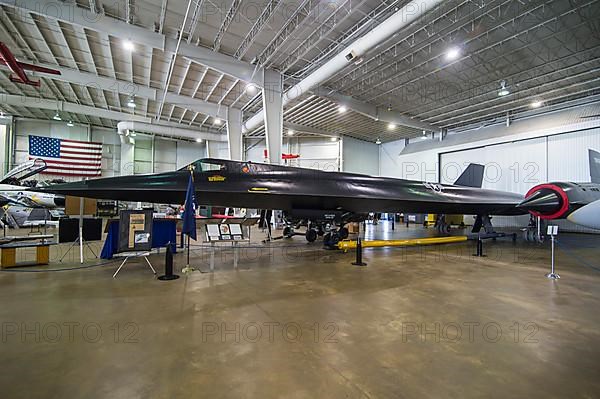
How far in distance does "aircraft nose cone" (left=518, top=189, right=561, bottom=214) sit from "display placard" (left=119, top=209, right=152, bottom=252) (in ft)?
33.5

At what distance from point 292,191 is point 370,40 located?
541cm

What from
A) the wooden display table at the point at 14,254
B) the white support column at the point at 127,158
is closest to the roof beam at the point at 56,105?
the white support column at the point at 127,158

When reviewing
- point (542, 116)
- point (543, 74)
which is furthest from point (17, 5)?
point (542, 116)

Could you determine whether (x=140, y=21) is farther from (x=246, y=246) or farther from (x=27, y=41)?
(x=246, y=246)

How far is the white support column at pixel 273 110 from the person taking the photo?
12203 mm

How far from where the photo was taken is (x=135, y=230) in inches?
219

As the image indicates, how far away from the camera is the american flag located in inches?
703

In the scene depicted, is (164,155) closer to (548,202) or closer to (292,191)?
(292,191)

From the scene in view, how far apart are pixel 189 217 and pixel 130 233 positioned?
1378mm

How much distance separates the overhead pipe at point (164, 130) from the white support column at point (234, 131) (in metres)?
5.66

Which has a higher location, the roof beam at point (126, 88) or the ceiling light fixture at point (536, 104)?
the roof beam at point (126, 88)

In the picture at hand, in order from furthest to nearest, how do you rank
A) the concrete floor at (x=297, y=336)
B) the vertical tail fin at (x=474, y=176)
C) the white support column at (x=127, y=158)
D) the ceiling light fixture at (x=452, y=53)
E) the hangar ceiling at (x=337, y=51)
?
1. the white support column at (x=127, y=158)
2. the vertical tail fin at (x=474, y=176)
3. the ceiling light fixture at (x=452, y=53)
4. the hangar ceiling at (x=337, y=51)
5. the concrete floor at (x=297, y=336)

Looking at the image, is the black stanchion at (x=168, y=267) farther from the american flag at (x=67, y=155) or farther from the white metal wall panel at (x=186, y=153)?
the white metal wall panel at (x=186, y=153)

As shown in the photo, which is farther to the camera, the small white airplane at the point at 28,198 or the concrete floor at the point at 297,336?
the small white airplane at the point at 28,198
